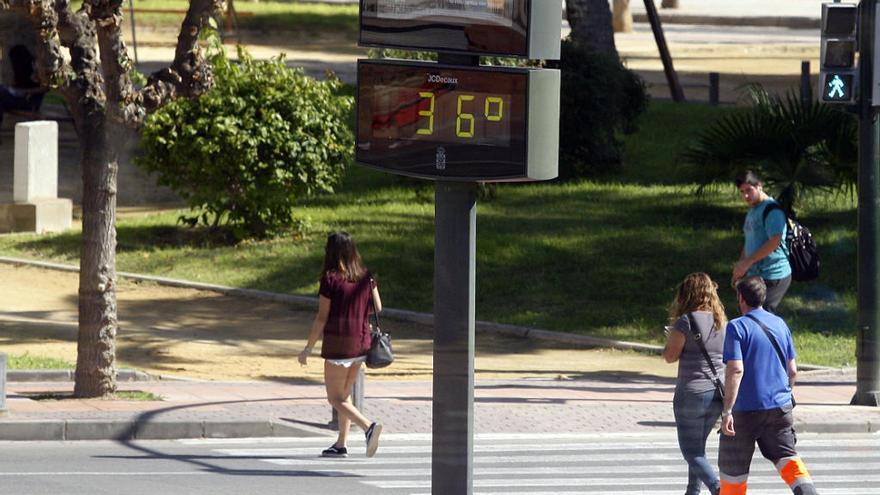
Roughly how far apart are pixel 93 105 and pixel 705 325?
5669 mm

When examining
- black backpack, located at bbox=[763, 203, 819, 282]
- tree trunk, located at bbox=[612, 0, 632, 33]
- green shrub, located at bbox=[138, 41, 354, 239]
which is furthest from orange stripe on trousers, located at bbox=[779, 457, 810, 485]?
tree trunk, located at bbox=[612, 0, 632, 33]

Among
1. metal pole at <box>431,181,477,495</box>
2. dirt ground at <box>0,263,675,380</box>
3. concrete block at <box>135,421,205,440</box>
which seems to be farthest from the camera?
dirt ground at <box>0,263,675,380</box>

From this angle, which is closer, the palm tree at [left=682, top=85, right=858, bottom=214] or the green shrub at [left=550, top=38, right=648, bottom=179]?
the palm tree at [left=682, top=85, right=858, bottom=214]

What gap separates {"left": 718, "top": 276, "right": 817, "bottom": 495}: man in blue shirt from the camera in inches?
335

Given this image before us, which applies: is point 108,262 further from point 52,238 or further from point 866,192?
point 52,238

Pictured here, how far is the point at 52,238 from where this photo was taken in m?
20.8

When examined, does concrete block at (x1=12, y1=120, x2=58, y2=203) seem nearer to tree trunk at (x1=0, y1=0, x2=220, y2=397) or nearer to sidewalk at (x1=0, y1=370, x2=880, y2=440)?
sidewalk at (x1=0, y1=370, x2=880, y2=440)

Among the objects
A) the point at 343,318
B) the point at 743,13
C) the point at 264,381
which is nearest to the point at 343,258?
the point at 343,318

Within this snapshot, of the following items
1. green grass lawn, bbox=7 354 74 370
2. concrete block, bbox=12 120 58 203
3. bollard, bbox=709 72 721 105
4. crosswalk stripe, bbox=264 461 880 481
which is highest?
bollard, bbox=709 72 721 105

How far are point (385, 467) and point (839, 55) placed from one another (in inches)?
219

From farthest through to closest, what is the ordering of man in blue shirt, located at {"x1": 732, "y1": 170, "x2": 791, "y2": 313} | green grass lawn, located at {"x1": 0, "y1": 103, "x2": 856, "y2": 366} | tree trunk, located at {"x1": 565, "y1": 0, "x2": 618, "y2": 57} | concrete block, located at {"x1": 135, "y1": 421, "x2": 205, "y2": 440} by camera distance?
tree trunk, located at {"x1": 565, "y1": 0, "x2": 618, "y2": 57}
green grass lawn, located at {"x1": 0, "y1": 103, "x2": 856, "y2": 366}
man in blue shirt, located at {"x1": 732, "y1": 170, "x2": 791, "y2": 313}
concrete block, located at {"x1": 135, "y1": 421, "x2": 205, "y2": 440}

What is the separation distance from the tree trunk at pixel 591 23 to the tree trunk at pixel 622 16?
27920 millimetres

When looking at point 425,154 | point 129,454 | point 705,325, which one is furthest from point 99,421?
point 425,154

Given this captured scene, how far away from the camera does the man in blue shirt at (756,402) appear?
852cm
